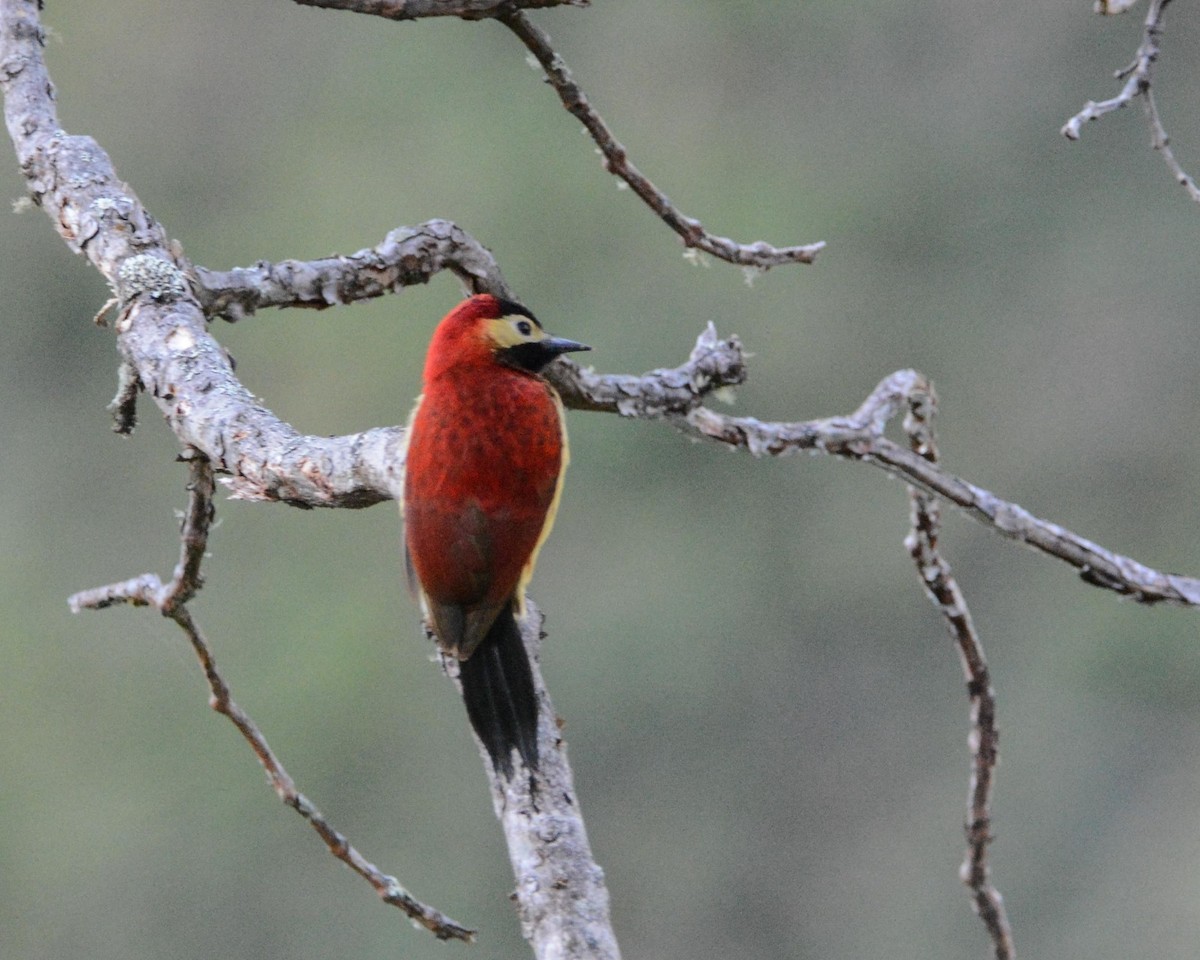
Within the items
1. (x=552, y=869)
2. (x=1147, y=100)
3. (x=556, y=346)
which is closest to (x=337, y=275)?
(x=556, y=346)

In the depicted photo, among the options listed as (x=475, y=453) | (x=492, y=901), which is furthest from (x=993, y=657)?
→ (x=475, y=453)

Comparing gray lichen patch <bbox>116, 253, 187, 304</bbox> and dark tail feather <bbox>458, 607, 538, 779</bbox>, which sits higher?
gray lichen patch <bbox>116, 253, 187, 304</bbox>

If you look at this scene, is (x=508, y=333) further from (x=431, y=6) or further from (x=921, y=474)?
(x=921, y=474)

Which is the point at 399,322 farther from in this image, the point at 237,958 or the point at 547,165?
the point at 237,958

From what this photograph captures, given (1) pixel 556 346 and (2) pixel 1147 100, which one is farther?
(1) pixel 556 346

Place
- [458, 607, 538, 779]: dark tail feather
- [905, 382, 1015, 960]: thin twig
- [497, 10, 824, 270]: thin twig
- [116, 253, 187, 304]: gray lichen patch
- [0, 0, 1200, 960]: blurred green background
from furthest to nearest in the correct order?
[0, 0, 1200, 960]: blurred green background → [905, 382, 1015, 960]: thin twig → [497, 10, 824, 270]: thin twig → [116, 253, 187, 304]: gray lichen patch → [458, 607, 538, 779]: dark tail feather

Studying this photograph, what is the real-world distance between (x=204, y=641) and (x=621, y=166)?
3.77 ft

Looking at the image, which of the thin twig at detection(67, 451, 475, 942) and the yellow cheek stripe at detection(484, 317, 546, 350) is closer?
the thin twig at detection(67, 451, 475, 942)

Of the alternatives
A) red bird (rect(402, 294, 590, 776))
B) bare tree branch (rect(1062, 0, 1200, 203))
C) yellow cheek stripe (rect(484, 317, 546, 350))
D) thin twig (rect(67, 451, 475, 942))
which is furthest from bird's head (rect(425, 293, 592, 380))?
bare tree branch (rect(1062, 0, 1200, 203))

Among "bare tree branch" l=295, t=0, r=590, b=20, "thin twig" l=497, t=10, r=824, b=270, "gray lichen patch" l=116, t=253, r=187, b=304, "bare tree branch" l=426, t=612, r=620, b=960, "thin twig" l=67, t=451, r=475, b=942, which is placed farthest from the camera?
"thin twig" l=497, t=10, r=824, b=270

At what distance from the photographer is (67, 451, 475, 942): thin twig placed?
2.64 metres

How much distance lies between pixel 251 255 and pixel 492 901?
8420mm

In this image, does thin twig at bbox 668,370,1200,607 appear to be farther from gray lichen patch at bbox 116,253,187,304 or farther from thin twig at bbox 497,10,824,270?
gray lichen patch at bbox 116,253,187,304

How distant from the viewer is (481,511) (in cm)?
281
